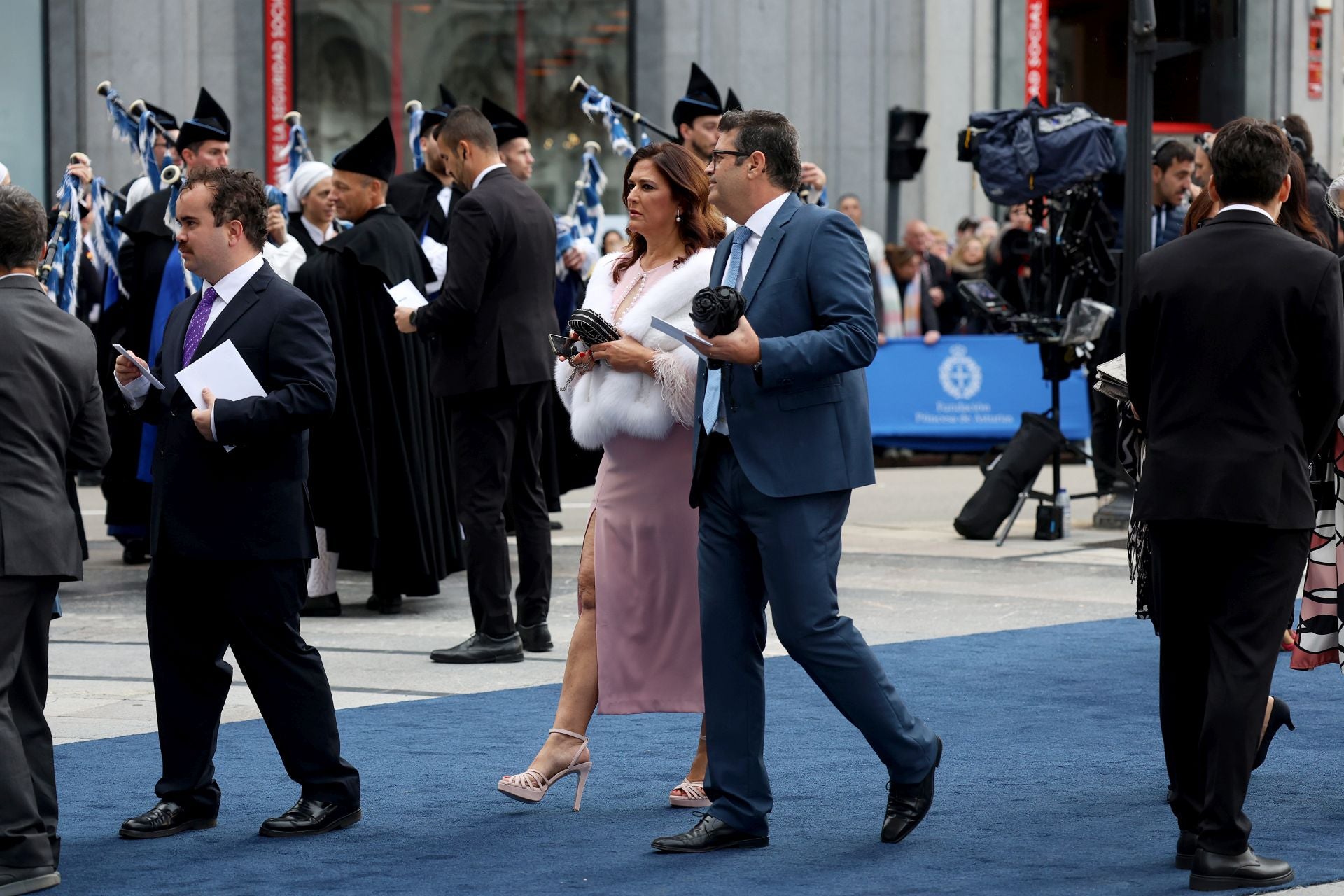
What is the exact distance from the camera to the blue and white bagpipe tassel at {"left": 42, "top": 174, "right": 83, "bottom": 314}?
1109cm

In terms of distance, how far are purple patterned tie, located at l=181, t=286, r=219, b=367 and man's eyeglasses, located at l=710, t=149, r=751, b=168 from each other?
140 cm

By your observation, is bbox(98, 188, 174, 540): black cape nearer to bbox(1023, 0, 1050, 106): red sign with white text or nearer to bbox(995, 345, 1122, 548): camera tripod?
bbox(995, 345, 1122, 548): camera tripod

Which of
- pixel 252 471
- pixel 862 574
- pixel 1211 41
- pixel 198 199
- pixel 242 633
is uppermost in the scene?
pixel 1211 41

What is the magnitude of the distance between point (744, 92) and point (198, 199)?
728 inches

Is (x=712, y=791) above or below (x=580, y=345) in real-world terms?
below

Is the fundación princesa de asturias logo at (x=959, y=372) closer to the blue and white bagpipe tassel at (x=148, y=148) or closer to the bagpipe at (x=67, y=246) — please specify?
the blue and white bagpipe tassel at (x=148, y=148)

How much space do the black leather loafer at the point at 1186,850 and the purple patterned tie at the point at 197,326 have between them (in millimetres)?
2885

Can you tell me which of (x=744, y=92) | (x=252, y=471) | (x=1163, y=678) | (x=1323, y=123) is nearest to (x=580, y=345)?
(x=252, y=471)

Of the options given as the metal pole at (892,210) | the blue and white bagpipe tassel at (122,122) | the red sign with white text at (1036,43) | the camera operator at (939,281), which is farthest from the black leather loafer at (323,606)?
the red sign with white text at (1036,43)

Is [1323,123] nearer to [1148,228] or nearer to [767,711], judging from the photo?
[1148,228]

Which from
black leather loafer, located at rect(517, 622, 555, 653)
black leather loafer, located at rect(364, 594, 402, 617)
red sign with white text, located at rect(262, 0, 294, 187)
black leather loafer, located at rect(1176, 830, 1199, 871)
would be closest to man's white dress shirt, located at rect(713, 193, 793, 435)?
black leather loafer, located at rect(1176, 830, 1199, 871)

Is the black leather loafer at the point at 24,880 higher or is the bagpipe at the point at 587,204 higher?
the bagpipe at the point at 587,204

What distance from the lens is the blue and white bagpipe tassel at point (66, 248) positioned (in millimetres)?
11094

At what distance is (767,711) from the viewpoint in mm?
7312
